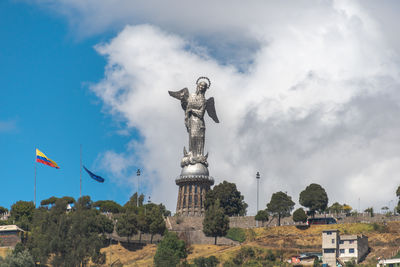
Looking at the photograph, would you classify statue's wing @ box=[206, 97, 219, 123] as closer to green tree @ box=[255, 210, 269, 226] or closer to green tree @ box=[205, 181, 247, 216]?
green tree @ box=[205, 181, 247, 216]

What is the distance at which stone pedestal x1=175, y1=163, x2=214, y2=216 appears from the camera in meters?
173

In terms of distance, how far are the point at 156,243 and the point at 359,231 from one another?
112 feet

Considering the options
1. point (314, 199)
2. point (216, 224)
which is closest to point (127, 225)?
point (216, 224)

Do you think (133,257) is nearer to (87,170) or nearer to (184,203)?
(87,170)

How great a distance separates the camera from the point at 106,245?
14838 centimetres

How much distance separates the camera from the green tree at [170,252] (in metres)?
131

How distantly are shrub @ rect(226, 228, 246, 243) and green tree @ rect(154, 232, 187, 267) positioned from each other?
16.2 meters

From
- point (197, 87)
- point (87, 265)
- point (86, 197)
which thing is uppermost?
point (197, 87)

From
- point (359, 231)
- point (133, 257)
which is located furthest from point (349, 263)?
point (133, 257)

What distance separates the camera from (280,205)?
161625 millimetres

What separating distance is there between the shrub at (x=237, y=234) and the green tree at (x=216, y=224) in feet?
13.6

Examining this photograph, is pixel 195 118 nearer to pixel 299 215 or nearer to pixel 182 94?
pixel 182 94

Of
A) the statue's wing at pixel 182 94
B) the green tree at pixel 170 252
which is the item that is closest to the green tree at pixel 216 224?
the green tree at pixel 170 252

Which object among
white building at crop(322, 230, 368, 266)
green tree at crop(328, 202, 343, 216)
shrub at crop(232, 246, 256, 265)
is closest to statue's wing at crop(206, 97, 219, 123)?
green tree at crop(328, 202, 343, 216)
